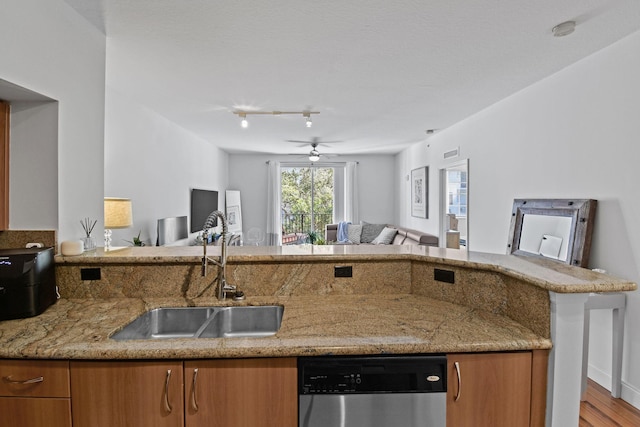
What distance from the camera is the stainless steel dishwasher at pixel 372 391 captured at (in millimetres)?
1306

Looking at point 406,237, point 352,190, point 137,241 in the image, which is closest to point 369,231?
point 352,190

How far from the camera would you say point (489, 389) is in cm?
135

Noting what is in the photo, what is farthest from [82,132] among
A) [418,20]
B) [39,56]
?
[418,20]

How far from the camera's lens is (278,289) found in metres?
1.91

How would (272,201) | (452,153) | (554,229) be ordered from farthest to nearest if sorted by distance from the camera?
1. (272,201)
2. (452,153)
3. (554,229)

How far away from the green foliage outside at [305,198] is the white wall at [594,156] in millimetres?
4735

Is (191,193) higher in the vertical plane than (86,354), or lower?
higher

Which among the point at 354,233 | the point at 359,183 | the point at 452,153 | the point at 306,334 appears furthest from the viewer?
the point at 359,183

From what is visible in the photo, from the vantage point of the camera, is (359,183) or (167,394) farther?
(359,183)

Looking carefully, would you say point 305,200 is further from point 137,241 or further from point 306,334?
point 306,334

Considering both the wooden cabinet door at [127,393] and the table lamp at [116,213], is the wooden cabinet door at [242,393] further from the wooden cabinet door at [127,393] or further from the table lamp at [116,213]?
the table lamp at [116,213]

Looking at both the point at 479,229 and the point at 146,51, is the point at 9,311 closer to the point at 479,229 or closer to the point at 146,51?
the point at 146,51

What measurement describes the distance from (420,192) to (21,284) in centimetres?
577

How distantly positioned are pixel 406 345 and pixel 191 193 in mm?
4909
